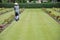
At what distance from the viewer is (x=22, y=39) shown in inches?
417

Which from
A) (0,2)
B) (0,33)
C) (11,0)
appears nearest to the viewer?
(0,33)

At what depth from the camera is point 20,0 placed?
4822 centimetres

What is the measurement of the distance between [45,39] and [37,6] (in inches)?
1324

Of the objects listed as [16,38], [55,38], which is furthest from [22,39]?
[55,38]

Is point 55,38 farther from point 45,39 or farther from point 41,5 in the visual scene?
point 41,5

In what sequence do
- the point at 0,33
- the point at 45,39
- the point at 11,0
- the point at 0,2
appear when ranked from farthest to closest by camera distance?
the point at 11,0, the point at 0,2, the point at 0,33, the point at 45,39

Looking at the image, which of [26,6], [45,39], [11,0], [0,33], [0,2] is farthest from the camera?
[11,0]

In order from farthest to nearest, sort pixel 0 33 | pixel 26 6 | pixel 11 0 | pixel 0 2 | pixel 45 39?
1. pixel 11 0
2. pixel 0 2
3. pixel 26 6
4. pixel 0 33
5. pixel 45 39

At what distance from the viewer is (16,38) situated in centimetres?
1088

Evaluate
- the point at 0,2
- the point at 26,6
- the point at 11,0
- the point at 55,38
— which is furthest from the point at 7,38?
the point at 11,0

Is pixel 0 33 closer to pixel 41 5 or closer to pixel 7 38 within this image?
pixel 7 38

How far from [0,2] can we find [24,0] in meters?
5.15

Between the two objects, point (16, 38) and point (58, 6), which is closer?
→ point (16, 38)

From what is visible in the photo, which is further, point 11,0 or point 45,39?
point 11,0
